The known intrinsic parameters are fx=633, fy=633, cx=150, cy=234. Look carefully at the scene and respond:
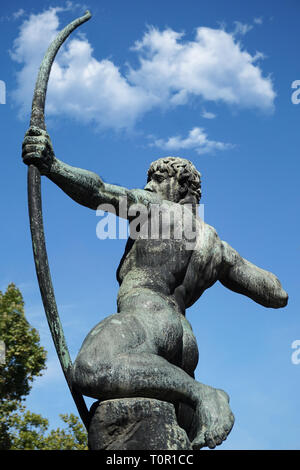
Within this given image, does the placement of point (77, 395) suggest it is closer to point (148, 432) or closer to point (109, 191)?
point (148, 432)

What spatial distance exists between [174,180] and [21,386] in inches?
534

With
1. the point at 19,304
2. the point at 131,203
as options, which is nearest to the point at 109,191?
the point at 131,203

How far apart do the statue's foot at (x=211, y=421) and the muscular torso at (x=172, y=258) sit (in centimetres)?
77

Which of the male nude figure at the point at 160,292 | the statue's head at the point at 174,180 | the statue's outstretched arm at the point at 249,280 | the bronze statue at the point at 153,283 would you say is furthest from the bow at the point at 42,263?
the statue's outstretched arm at the point at 249,280

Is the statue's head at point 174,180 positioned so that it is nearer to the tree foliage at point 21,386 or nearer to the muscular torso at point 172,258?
the muscular torso at point 172,258

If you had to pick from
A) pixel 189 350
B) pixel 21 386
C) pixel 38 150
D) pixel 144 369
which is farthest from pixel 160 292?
pixel 21 386

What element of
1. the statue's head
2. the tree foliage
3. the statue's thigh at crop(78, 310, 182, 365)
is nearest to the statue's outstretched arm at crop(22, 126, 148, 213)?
the statue's head

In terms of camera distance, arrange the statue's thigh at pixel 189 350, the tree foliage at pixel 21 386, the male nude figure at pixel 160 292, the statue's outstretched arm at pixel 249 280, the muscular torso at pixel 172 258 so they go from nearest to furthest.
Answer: the male nude figure at pixel 160 292 → the statue's thigh at pixel 189 350 → the muscular torso at pixel 172 258 → the statue's outstretched arm at pixel 249 280 → the tree foliage at pixel 21 386

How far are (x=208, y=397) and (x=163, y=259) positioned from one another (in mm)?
1074

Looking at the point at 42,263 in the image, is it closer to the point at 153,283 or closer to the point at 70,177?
the point at 70,177

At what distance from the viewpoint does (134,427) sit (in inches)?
156

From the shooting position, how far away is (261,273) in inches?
213

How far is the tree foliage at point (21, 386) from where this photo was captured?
54.7 ft

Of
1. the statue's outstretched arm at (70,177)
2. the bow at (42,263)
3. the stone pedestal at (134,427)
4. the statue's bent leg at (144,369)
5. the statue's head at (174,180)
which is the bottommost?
the stone pedestal at (134,427)
